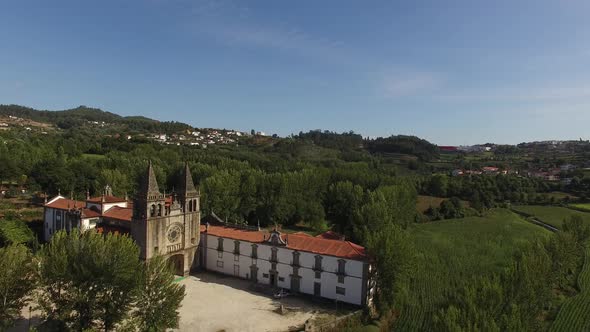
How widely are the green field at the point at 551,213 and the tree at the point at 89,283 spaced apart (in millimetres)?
78663

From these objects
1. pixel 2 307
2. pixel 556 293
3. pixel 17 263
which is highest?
pixel 17 263

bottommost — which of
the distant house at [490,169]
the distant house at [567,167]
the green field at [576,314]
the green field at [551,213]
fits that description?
the green field at [576,314]

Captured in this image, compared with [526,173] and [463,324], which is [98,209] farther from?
[526,173]

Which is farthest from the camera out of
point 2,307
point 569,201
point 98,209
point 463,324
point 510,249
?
point 569,201

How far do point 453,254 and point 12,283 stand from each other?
4960cm

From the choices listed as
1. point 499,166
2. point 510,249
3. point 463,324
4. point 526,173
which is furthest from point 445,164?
point 463,324

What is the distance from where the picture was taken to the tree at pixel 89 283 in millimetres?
29328

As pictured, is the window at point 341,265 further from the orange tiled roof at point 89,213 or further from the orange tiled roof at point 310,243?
the orange tiled roof at point 89,213

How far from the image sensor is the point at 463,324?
24.4 metres

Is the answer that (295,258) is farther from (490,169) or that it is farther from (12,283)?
(490,169)

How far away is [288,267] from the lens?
145ft

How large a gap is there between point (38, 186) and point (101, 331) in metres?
50.2

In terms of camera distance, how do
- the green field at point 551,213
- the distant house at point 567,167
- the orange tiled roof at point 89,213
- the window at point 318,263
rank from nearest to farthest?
the window at point 318,263
the orange tiled roof at point 89,213
the green field at point 551,213
the distant house at point 567,167

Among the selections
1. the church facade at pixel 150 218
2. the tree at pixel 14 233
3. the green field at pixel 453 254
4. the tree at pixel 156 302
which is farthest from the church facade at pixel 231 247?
the tree at pixel 156 302
